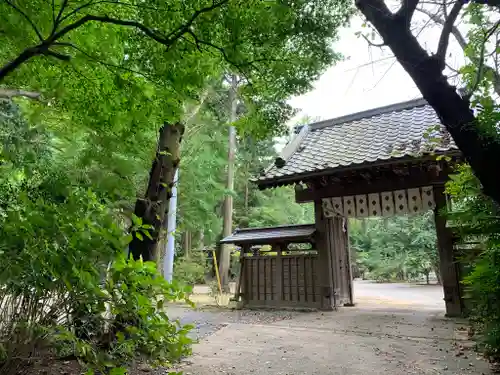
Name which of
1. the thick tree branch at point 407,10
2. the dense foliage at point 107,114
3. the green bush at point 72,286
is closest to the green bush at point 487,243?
the thick tree branch at point 407,10

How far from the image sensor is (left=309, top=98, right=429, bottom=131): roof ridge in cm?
912

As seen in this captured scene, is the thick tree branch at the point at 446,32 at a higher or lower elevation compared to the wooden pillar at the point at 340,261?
higher

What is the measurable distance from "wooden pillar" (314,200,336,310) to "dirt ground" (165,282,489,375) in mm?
Result: 412

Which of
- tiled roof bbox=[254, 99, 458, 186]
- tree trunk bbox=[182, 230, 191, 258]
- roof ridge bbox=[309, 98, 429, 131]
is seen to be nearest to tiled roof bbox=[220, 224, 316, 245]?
tiled roof bbox=[254, 99, 458, 186]

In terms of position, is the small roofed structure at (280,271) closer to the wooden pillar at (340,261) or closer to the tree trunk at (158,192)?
the wooden pillar at (340,261)

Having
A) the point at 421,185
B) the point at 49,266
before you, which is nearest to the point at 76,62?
the point at 49,266

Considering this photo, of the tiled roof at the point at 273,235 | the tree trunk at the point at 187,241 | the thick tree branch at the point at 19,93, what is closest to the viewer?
the thick tree branch at the point at 19,93

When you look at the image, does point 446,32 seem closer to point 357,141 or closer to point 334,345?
point 334,345

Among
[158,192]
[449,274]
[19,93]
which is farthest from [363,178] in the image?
[19,93]

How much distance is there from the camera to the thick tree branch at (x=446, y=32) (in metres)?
2.31

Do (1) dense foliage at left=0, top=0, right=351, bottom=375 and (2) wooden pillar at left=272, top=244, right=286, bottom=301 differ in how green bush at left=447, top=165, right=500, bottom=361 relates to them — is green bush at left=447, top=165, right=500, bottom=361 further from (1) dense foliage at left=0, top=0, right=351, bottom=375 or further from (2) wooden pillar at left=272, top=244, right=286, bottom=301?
(2) wooden pillar at left=272, top=244, right=286, bottom=301

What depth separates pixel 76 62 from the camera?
90.0 inches

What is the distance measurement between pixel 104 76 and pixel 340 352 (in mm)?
4231

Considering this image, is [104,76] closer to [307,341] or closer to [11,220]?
[11,220]
